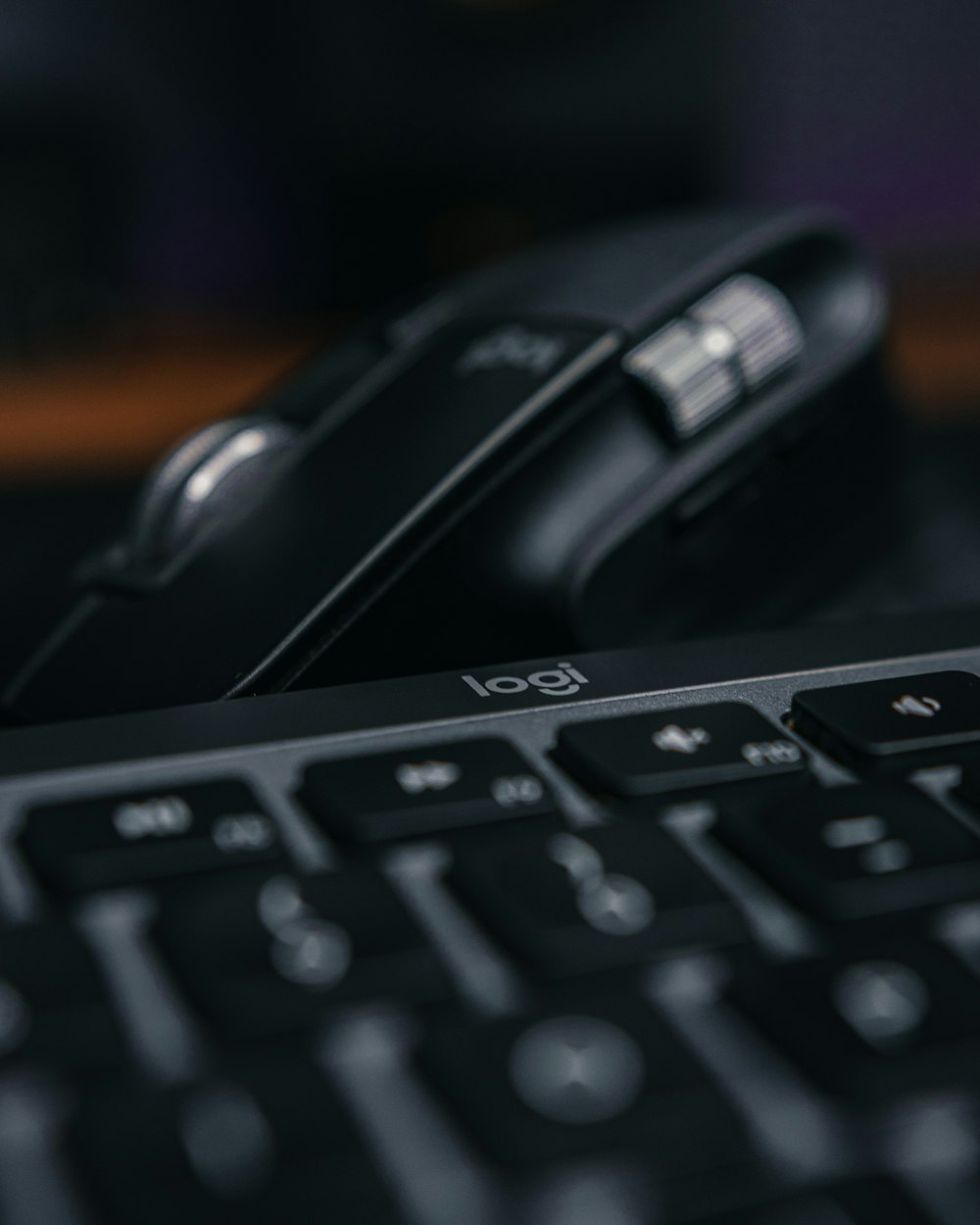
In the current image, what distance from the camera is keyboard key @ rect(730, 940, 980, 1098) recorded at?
13 centimetres

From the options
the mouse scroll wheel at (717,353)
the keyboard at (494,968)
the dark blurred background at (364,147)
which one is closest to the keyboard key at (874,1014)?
the keyboard at (494,968)

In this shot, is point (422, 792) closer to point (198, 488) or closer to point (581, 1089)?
point (581, 1089)

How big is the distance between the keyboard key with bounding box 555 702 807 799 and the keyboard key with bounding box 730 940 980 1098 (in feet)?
0.12

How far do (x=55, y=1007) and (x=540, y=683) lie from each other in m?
0.10

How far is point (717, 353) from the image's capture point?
0.32 meters

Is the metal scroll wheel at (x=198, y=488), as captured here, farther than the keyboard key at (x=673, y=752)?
Yes

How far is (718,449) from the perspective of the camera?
1.01 feet

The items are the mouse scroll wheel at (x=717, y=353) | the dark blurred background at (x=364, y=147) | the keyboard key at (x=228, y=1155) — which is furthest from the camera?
the dark blurred background at (x=364, y=147)

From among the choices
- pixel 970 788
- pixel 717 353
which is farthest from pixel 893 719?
pixel 717 353

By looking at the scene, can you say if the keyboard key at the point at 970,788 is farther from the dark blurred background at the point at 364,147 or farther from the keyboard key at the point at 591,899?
the dark blurred background at the point at 364,147

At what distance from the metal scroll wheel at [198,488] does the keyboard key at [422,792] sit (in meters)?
0.14

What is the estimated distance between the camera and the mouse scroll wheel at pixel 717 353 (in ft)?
1.00

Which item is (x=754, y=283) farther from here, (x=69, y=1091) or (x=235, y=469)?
(x=69, y=1091)

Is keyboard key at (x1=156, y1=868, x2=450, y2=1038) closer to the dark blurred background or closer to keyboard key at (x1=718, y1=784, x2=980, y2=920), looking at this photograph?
keyboard key at (x1=718, y1=784, x2=980, y2=920)
